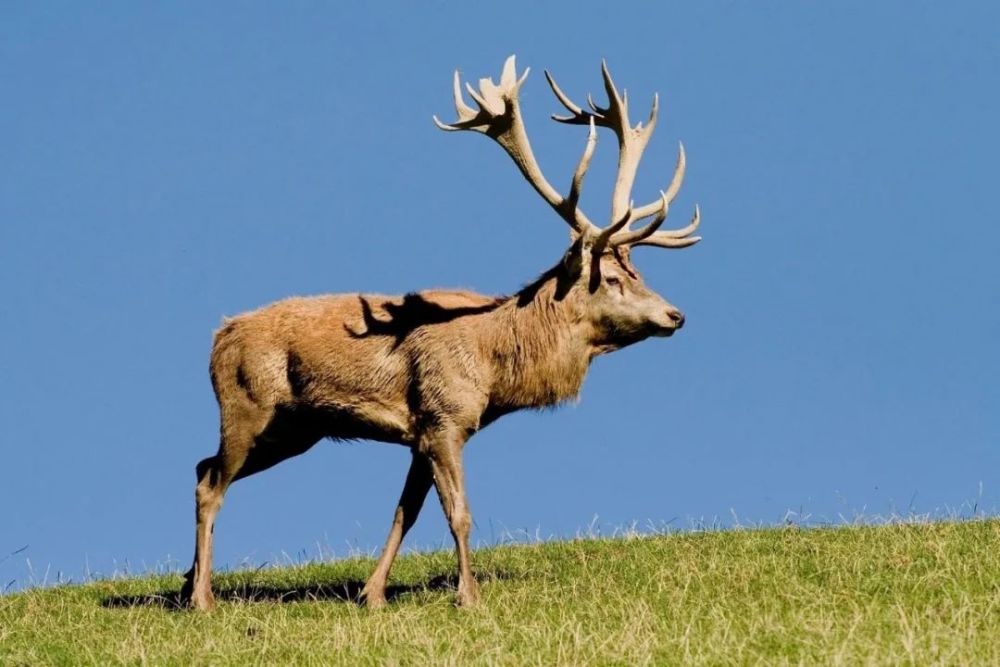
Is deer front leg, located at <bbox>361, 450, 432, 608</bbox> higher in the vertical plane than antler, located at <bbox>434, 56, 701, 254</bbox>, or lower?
lower

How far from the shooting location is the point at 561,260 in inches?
Answer: 484

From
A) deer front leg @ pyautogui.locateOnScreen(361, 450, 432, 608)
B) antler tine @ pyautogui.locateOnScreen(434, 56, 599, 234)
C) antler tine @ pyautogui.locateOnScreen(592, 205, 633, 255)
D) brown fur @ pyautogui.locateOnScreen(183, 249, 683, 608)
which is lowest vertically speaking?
deer front leg @ pyautogui.locateOnScreen(361, 450, 432, 608)

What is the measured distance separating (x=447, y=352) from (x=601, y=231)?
1585mm

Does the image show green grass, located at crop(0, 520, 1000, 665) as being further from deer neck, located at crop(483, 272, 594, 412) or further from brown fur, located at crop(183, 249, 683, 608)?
deer neck, located at crop(483, 272, 594, 412)

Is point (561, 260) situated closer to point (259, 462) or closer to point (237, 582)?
point (259, 462)

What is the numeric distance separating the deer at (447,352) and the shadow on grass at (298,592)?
22.6 inches

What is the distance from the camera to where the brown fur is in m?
11.7

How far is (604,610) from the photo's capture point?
9.89m

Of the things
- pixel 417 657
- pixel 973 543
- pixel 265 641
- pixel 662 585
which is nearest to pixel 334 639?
pixel 265 641

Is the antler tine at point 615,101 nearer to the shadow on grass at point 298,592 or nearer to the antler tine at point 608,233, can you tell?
the antler tine at point 608,233

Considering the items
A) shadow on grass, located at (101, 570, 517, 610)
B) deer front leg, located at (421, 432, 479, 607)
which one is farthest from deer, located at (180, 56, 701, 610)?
shadow on grass, located at (101, 570, 517, 610)

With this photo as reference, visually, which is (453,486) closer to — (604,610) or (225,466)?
(604,610)

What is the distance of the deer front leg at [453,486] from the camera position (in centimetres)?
1137

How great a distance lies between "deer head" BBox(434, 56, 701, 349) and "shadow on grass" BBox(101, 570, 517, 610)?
2.48 metres
